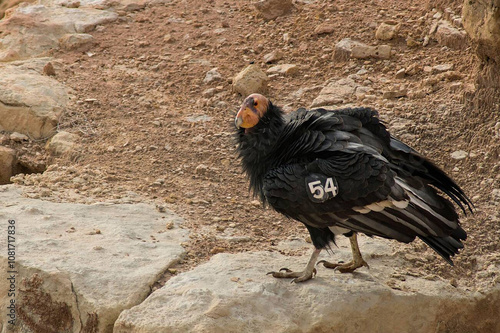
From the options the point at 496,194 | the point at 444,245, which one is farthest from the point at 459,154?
the point at 444,245

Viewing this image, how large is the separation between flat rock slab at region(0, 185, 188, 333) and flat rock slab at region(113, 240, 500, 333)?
0.26 m

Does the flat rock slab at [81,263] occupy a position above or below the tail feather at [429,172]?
below

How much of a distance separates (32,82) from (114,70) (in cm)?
103

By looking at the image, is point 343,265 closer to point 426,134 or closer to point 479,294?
point 479,294

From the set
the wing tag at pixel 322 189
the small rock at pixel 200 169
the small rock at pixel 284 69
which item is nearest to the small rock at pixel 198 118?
the small rock at pixel 200 169

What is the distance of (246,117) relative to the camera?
4969 millimetres

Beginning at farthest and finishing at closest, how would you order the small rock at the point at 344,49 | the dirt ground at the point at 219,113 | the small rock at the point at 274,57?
the small rock at the point at 274,57 < the small rock at the point at 344,49 < the dirt ground at the point at 219,113

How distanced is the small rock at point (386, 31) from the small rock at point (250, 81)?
141 cm

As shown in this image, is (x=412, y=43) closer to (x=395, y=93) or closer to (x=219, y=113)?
(x=395, y=93)

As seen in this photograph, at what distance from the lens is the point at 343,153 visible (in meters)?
4.70

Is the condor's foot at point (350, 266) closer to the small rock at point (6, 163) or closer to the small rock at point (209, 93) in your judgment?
the small rock at point (209, 93)

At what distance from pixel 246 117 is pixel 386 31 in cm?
347

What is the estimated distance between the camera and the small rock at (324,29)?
322 inches

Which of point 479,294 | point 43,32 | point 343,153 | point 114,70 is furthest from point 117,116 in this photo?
point 479,294
